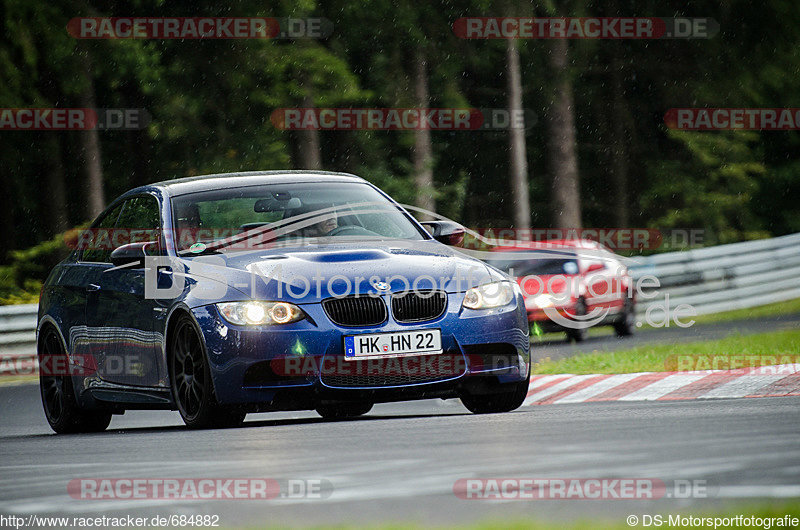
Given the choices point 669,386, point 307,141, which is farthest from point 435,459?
point 307,141

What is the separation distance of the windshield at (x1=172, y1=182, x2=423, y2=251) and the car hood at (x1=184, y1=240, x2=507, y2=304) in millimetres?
331

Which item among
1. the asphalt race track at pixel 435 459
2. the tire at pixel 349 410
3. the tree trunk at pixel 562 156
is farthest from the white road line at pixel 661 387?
the tree trunk at pixel 562 156

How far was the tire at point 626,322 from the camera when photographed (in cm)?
2192

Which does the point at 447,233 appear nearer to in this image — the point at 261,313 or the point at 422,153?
the point at 261,313

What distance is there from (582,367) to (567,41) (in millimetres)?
25040

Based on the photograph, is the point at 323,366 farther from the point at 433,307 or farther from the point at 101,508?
the point at 101,508

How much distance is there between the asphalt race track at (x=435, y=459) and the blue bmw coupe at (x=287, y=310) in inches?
10.4

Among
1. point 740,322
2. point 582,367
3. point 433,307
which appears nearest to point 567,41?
point 740,322

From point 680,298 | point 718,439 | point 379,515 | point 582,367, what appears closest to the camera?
point 379,515

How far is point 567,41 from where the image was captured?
3778 cm

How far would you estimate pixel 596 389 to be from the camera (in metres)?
12.0

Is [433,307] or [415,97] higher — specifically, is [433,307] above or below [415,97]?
below

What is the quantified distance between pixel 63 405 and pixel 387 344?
3.26m

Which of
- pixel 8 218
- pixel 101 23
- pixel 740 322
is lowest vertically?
pixel 740 322
